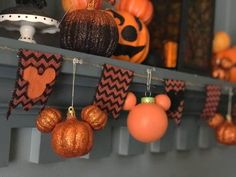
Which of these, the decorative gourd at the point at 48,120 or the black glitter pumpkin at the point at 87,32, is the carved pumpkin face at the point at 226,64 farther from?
the decorative gourd at the point at 48,120

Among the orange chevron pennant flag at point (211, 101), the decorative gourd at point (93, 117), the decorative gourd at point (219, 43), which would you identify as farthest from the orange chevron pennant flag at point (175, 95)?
the decorative gourd at point (219, 43)

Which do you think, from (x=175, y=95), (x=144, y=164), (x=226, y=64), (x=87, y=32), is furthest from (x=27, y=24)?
(x=226, y=64)

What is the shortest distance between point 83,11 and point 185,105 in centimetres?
37

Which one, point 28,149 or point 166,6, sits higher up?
point 166,6

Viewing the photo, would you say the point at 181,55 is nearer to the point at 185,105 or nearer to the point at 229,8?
the point at 185,105

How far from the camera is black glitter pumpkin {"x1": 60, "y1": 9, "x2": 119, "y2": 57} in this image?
0.58 meters

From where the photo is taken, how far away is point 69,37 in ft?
1.91

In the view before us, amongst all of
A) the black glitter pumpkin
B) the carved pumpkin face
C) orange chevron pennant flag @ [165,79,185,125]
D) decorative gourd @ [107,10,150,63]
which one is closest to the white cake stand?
the black glitter pumpkin

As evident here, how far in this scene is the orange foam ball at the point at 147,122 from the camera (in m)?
0.58

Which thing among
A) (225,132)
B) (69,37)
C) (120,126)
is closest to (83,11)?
(69,37)

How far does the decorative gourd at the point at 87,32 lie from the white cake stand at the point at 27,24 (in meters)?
0.03

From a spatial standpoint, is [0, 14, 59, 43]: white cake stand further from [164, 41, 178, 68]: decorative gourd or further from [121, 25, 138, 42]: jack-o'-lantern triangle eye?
[164, 41, 178, 68]: decorative gourd

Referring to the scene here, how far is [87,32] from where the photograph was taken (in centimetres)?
58

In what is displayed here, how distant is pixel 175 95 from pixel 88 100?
0.21 meters
